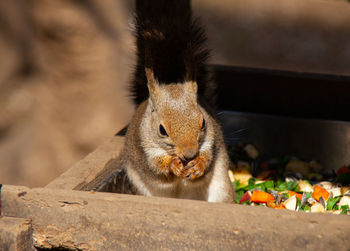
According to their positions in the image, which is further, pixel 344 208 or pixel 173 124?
pixel 344 208

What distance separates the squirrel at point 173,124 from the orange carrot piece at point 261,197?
0.12 m

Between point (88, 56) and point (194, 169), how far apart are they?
6.34 ft

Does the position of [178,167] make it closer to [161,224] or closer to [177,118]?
[177,118]

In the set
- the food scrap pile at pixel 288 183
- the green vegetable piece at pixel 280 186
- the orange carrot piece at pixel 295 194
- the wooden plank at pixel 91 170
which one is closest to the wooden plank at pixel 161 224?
the wooden plank at pixel 91 170

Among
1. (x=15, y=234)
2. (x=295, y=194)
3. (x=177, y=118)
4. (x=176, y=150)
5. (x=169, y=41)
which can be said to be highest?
(x=169, y=41)

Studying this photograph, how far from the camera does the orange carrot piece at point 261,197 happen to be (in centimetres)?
212

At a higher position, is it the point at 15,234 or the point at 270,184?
the point at 15,234

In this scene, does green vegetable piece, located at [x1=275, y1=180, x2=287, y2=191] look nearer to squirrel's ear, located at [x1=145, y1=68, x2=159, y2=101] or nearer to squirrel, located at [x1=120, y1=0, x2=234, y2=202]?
squirrel, located at [x1=120, y1=0, x2=234, y2=202]

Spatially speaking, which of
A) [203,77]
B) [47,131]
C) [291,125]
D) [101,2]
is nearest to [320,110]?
[291,125]

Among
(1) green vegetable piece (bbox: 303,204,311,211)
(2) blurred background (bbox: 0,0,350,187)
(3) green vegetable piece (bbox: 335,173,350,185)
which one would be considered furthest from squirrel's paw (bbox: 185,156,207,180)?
(2) blurred background (bbox: 0,0,350,187)

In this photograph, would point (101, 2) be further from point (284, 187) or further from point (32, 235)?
point (32, 235)

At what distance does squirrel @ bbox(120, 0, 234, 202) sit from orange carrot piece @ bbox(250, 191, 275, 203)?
122mm

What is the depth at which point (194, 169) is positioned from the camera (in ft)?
6.22

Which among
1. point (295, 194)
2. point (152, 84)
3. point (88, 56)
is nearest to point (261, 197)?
point (295, 194)
